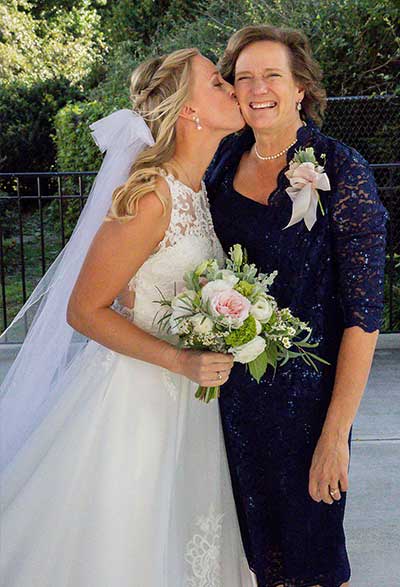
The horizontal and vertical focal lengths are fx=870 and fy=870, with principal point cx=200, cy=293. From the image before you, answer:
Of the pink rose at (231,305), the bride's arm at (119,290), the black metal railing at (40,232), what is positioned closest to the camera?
the pink rose at (231,305)

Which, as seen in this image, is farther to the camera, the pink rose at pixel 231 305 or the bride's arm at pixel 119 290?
the bride's arm at pixel 119 290

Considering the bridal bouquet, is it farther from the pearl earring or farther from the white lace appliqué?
the white lace appliqué

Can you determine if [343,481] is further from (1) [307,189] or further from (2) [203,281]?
(1) [307,189]

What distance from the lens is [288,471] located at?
2799mm

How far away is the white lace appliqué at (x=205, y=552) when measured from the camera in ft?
9.32

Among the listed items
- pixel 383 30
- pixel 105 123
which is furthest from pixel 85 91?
pixel 105 123

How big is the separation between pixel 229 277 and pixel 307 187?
369 millimetres

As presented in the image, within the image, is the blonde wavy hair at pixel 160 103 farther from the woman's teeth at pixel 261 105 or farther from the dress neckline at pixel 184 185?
the woman's teeth at pixel 261 105

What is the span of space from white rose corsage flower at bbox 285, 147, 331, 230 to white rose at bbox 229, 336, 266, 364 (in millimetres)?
394

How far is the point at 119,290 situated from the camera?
2.58 metres

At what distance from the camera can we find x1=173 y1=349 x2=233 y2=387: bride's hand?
2465 mm

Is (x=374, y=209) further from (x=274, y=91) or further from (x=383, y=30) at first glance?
(x=383, y=30)

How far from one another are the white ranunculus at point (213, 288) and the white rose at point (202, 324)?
0.16 feet

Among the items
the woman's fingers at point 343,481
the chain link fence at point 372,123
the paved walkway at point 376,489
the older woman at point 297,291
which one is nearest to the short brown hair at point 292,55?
the older woman at point 297,291
